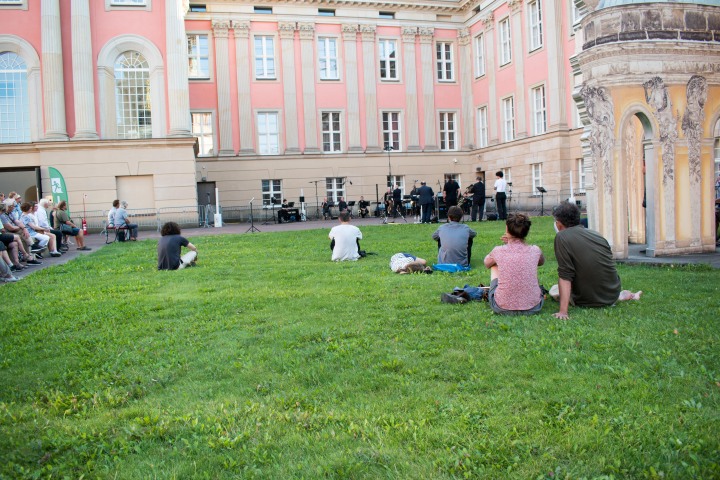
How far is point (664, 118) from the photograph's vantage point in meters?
12.9

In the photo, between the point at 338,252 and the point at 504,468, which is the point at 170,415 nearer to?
the point at 504,468

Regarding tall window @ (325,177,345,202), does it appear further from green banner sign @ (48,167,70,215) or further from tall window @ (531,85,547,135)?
green banner sign @ (48,167,70,215)

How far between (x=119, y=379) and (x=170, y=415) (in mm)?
1258

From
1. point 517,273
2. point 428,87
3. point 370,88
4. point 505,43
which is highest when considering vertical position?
point 505,43

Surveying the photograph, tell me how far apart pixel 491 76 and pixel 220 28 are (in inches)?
658

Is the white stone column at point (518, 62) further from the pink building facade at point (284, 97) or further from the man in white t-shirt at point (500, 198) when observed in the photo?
the man in white t-shirt at point (500, 198)

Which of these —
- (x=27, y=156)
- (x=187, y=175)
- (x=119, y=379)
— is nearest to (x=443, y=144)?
(x=187, y=175)

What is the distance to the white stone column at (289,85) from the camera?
137 ft

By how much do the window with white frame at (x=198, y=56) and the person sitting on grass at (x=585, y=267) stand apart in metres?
36.3

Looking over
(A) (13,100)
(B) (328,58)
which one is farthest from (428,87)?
(A) (13,100)

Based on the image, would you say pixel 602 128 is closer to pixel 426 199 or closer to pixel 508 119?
pixel 426 199

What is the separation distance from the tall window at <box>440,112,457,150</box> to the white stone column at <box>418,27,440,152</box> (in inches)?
28.5

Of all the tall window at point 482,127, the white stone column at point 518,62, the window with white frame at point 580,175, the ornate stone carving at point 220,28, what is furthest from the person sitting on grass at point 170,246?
the tall window at point 482,127

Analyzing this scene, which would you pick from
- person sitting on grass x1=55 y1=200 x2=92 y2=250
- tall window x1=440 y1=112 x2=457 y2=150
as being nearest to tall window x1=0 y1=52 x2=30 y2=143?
person sitting on grass x1=55 y1=200 x2=92 y2=250
